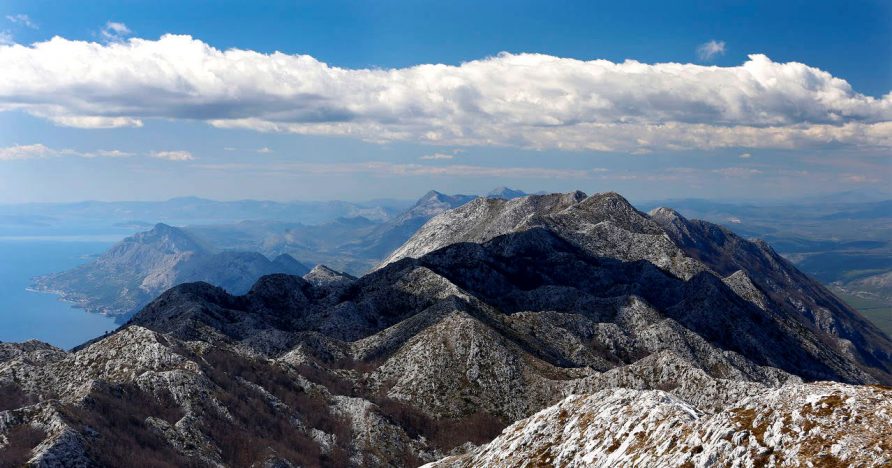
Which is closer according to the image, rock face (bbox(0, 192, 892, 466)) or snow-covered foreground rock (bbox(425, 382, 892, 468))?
snow-covered foreground rock (bbox(425, 382, 892, 468))

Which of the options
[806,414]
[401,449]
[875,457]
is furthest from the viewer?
[401,449]

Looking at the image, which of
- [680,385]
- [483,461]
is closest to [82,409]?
[483,461]

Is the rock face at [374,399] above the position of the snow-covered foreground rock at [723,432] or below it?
below

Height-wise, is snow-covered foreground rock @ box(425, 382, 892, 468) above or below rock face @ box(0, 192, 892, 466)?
above

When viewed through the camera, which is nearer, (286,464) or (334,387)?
(286,464)

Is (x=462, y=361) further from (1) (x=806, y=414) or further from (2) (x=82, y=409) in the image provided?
(1) (x=806, y=414)

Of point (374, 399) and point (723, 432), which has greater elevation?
point (723, 432)

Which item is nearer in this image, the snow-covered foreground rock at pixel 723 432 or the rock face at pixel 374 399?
the snow-covered foreground rock at pixel 723 432

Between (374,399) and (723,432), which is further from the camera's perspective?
(374,399)
